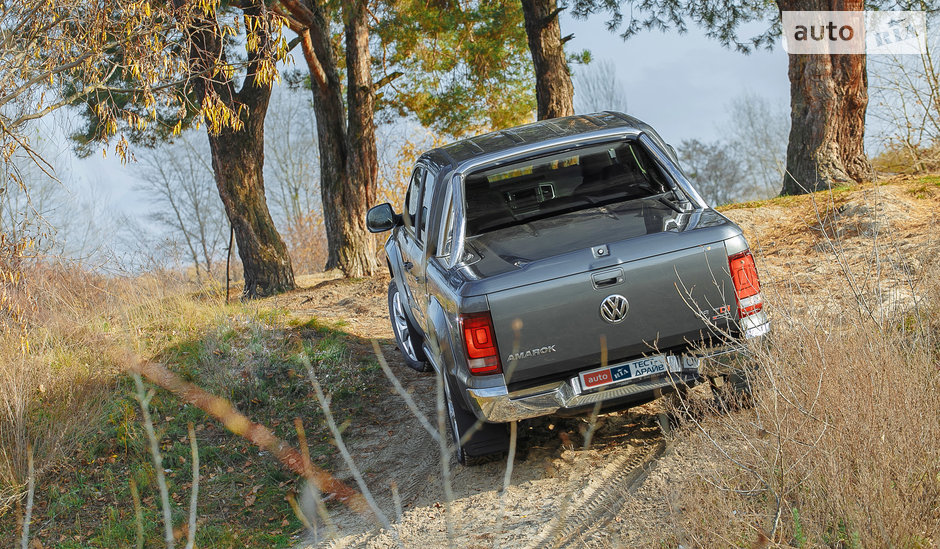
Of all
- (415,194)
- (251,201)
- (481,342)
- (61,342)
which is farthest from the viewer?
(251,201)

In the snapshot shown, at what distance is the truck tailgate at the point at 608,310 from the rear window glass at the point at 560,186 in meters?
1.28

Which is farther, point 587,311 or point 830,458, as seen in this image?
point 587,311


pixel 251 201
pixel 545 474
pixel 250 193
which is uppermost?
pixel 250 193

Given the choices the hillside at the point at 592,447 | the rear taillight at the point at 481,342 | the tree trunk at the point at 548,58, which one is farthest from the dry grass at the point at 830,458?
the tree trunk at the point at 548,58

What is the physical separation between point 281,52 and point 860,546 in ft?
21.3

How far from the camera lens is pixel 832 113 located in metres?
12.2

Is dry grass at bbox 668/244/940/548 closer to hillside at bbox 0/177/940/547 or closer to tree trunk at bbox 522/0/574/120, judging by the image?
hillside at bbox 0/177/940/547

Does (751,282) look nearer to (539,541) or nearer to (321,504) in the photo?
(539,541)

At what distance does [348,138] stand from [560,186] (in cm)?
1041

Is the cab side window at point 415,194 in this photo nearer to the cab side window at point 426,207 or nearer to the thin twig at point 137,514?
the cab side window at point 426,207

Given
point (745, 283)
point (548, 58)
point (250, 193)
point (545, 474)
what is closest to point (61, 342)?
point (545, 474)

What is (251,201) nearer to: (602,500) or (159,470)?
(602,500)

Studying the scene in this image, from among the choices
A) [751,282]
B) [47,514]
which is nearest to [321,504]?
[47,514]

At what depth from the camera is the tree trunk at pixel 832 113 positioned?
1218 cm
